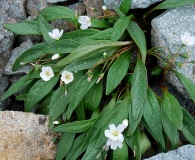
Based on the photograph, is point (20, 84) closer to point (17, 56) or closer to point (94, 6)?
point (17, 56)

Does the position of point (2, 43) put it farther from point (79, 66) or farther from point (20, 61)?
point (79, 66)

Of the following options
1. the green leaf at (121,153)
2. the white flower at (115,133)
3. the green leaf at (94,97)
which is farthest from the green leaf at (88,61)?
the green leaf at (121,153)

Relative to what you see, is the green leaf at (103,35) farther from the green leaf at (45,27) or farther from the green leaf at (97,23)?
the green leaf at (45,27)

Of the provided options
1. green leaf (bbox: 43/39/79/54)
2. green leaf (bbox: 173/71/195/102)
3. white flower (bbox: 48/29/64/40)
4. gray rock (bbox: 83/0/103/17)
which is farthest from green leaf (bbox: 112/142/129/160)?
gray rock (bbox: 83/0/103/17)

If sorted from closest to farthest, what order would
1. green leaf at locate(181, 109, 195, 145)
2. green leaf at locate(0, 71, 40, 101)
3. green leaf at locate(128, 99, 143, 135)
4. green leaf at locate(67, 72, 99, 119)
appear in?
green leaf at locate(128, 99, 143, 135)
green leaf at locate(181, 109, 195, 145)
green leaf at locate(67, 72, 99, 119)
green leaf at locate(0, 71, 40, 101)


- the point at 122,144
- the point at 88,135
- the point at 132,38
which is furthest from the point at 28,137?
the point at 132,38

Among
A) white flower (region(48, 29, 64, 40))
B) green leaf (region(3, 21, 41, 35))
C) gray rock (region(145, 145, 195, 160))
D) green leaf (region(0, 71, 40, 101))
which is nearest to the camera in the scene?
gray rock (region(145, 145, 195, 160))

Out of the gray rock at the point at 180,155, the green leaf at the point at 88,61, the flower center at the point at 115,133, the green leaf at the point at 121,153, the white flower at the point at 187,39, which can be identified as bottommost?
the green leaf at the point at 121,153

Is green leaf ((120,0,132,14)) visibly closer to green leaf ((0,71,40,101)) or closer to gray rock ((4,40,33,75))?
green leaf ((0,71,40,101))
